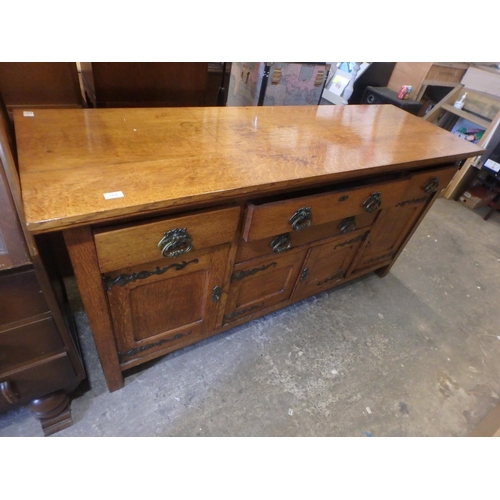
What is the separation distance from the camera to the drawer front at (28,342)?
728 mm

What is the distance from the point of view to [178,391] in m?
1.11

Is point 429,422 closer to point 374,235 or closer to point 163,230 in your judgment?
point 374,235

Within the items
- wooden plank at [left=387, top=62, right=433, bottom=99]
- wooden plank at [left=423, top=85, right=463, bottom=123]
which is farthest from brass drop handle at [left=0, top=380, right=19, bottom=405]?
wooden plank at [left=387, top=62, right=433, bottom=99]

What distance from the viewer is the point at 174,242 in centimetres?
72

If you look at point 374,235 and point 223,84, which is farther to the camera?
point 223,84

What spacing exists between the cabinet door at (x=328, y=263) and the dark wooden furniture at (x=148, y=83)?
76 centimetres

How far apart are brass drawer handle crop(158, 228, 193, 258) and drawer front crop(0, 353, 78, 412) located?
0.42m

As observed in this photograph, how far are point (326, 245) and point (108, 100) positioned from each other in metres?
0.92

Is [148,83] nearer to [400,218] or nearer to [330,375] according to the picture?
[400,218]

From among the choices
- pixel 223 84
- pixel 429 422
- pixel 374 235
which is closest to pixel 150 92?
pixel 223 84

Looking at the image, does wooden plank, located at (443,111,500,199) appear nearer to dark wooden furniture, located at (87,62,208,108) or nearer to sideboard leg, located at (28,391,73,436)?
dark wooden furniture, located at (87,62,208,108)

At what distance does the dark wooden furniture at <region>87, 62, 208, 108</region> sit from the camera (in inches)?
41.1

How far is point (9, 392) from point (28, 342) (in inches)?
6.0

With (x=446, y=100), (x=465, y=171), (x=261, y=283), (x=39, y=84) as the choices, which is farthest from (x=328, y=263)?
(x=446, y=100)
